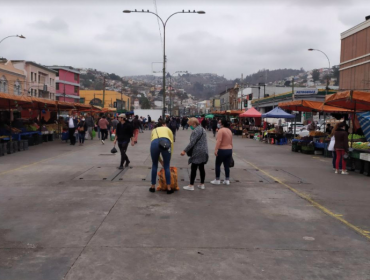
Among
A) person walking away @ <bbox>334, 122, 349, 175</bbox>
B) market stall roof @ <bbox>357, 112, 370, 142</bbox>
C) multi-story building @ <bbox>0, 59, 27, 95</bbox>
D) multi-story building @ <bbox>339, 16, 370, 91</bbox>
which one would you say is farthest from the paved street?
multi-story building @ <bbox>339, 16, 370, 91</bbox>

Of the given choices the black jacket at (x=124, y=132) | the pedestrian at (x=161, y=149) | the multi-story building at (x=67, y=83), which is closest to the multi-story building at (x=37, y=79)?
the multi-story building at (x=67, y=83)

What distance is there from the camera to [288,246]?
15.5 feet

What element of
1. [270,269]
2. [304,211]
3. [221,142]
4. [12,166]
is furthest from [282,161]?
[270,269]

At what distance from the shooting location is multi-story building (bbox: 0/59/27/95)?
3775 centimetres

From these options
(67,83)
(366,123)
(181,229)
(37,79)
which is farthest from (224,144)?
(67,83)

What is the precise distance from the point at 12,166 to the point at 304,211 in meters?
9.40

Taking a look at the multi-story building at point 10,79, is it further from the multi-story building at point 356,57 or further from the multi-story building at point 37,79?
the multi-story building at point 356,57

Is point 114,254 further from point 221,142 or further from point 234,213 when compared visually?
point 221,142

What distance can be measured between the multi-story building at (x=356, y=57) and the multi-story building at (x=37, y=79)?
1583 inches

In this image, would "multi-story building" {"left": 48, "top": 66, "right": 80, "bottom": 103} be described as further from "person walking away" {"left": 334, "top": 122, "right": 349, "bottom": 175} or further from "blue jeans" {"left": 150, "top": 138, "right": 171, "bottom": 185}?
"blue jeans" {"left": 150, "top": 138, "right": 171, "bottom": 185}

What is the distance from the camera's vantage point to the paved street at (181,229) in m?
3.97

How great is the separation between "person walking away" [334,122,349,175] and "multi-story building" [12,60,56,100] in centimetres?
4448

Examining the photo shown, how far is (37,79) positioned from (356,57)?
1749 inches

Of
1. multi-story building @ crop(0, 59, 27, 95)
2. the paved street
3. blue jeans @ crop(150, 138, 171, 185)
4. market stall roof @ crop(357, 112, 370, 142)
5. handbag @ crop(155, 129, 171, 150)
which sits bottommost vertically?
the paved street
